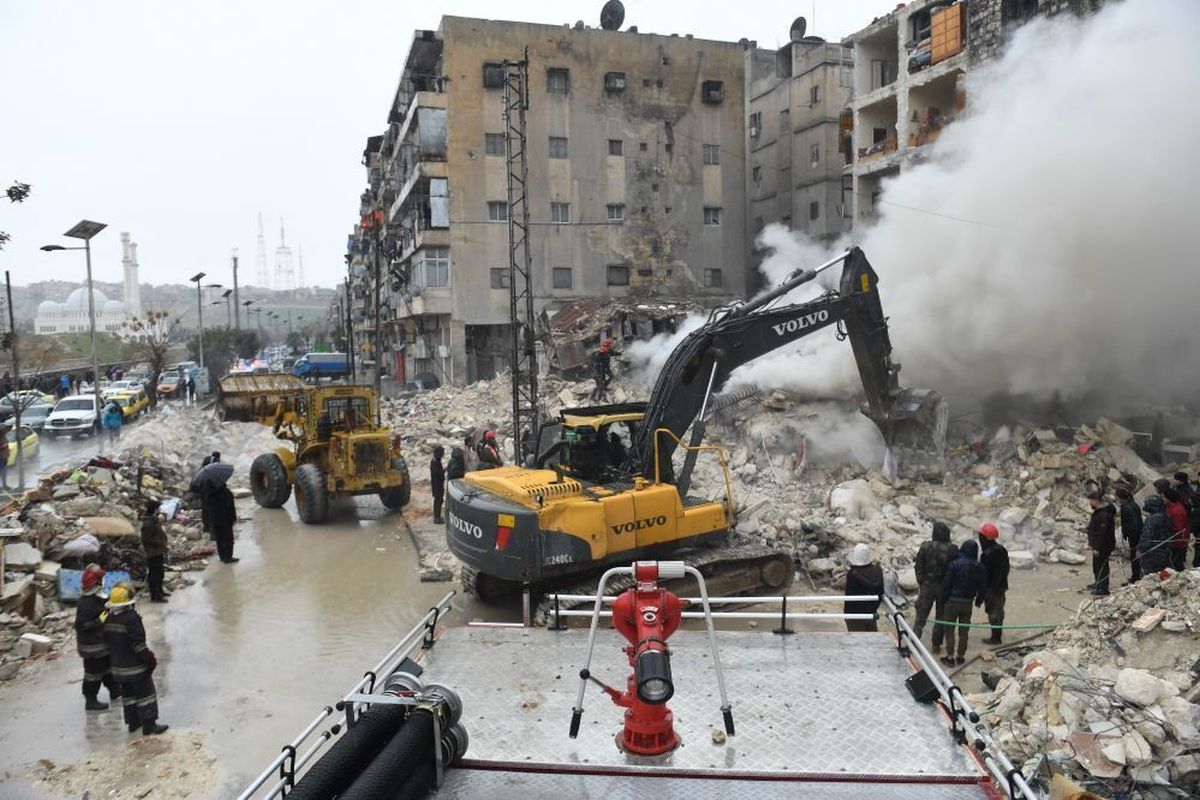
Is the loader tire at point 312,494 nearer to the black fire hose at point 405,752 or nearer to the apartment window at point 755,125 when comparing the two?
the black fire hose at point 405,752

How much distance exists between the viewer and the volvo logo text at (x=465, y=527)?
888 cm

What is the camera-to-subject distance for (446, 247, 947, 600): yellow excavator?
8.69 meters

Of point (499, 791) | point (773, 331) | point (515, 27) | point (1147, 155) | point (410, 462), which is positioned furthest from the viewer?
point (515, 27)

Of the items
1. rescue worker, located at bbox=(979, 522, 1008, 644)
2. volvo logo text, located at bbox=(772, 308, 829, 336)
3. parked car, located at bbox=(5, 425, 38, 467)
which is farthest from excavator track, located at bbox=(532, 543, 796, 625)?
parked car, located at bbox=(5, 425, 38, 467)

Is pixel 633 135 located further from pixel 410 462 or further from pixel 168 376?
pixel 168 376

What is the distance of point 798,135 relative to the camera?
3388 cm

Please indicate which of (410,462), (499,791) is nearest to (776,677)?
(499,791)

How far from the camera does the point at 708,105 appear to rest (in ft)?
110

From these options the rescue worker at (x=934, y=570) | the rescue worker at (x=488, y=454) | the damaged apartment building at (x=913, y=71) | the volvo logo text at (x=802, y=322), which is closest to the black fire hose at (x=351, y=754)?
the rescue worker at (x=934, y=570)

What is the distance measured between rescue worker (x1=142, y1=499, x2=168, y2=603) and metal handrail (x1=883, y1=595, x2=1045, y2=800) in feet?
Answer: 30.9

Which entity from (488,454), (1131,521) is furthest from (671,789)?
(488,454)

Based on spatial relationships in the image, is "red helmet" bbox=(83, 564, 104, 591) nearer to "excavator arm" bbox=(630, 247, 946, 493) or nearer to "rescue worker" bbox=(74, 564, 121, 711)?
"rescue worker" bbox=(74, 564, 121, 711)

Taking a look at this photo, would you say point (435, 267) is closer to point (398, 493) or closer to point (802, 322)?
point (398, 493)

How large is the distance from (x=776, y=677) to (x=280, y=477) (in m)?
13.5
